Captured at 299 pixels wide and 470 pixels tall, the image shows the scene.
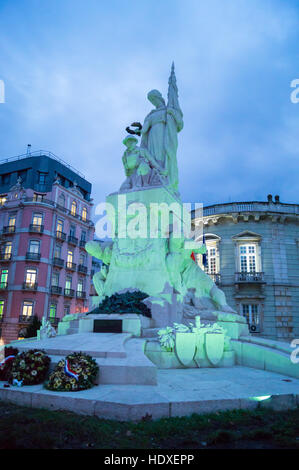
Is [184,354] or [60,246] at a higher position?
[60,246]

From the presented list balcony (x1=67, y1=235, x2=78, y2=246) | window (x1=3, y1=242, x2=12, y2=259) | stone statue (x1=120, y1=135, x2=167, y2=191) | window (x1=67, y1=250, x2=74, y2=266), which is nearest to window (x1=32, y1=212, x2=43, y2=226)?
window (x1=3, y1=242, x2=12, y2=259)

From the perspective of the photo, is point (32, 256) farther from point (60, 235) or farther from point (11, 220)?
point (11, 220)

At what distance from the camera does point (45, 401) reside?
5.29m

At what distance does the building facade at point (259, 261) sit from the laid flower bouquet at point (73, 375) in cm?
2069

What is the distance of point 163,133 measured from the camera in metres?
15.1

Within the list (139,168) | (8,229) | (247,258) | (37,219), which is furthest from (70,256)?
(139,168)

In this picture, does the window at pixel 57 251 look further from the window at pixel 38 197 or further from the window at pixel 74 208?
the window at pixel 38 197

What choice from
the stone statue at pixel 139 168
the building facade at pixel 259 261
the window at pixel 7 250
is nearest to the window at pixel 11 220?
the window at pixel 7 250

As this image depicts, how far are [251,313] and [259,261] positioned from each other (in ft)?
13.6

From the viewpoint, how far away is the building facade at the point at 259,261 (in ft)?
87.6
